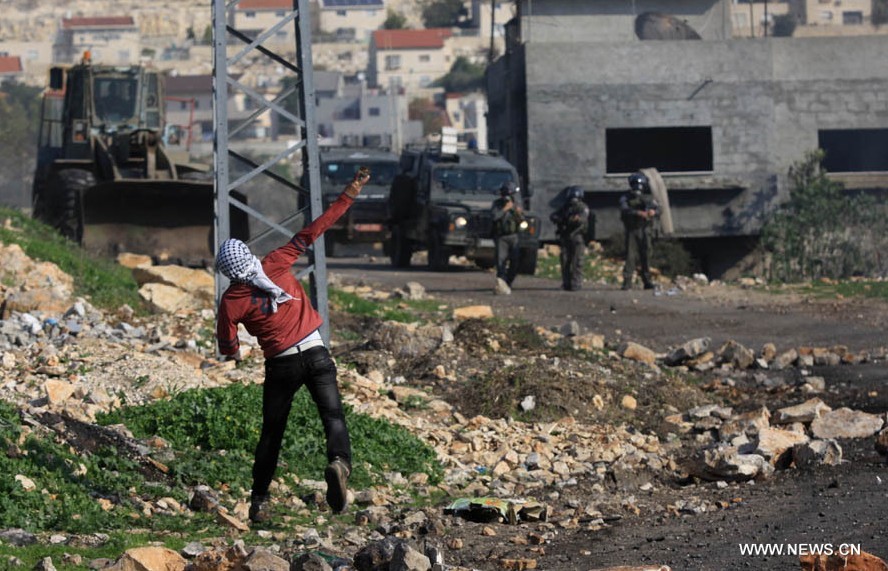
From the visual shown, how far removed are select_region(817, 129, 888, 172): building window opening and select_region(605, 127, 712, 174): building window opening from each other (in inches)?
123

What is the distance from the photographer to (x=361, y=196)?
103 feet

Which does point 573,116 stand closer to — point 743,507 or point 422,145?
point 422,145

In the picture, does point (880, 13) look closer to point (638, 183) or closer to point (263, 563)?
point (638, 183)

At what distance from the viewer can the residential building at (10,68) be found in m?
133

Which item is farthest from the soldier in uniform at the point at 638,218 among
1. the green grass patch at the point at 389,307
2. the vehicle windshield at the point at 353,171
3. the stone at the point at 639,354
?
the vehicle windshield at the point at 353,171

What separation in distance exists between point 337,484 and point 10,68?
442 feet

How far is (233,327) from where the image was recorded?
8.16m

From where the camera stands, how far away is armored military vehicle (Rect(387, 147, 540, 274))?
26.4 m

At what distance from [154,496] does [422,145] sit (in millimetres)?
24586

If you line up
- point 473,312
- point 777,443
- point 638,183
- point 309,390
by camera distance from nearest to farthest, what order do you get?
1. point 309,390
2. point 777,443
3. point 473,312
4. point 638,183

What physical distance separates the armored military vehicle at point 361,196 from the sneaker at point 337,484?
22394mm

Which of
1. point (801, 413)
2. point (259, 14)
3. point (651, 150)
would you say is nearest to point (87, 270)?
point (801, 413)

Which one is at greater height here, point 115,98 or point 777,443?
point 115,98

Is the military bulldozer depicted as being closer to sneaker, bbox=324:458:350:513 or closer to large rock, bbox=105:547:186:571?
sneaker, bbox=324:458:350:513
